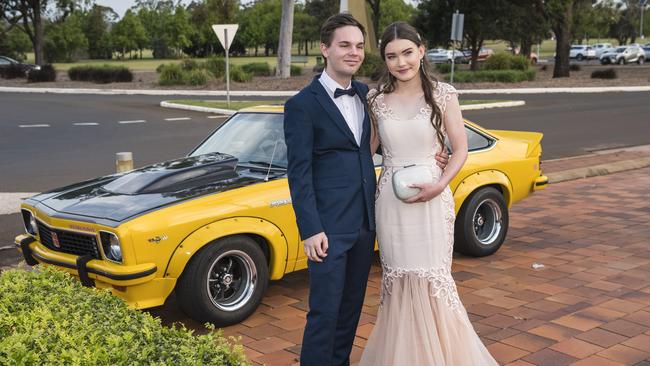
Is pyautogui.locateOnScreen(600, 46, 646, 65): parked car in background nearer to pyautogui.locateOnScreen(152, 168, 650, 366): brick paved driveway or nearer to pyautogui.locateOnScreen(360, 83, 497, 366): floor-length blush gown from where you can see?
pyautogui.locateOnScreen(152, 168, 650, 366): brick paved driveway

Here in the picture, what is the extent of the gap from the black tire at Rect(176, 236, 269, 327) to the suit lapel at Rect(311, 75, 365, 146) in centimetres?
171

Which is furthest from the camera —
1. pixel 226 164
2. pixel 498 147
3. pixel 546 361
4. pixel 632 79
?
pixel 632 79

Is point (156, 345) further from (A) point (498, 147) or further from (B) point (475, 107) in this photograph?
(B) point (475, 107)

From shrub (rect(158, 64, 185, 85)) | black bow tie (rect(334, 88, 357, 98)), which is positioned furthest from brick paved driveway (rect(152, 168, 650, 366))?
shrub (rect(158, 64, 185, 85))

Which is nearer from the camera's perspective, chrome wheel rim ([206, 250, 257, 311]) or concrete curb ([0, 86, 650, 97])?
chrome wheel rim ([206, 250, 257, 311])

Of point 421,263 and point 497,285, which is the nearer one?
point 421,263

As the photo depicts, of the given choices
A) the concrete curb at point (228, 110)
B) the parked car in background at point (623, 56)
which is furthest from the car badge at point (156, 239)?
the parked car in background at point (623, 56)

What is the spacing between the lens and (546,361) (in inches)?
164

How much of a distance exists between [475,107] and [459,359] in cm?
1966

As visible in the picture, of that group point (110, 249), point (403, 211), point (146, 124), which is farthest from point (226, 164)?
point (146, 124)

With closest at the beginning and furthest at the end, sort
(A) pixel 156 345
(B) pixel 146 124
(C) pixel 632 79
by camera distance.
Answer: (A) pixel 156 345 → (B) pixel 146 124 → (C) pixel 632 79

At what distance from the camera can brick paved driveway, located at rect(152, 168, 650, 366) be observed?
4.38m

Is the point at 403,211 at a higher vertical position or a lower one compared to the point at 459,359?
higher

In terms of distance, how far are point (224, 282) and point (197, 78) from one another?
30.5m
